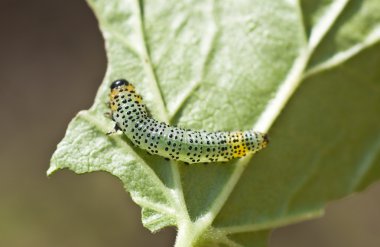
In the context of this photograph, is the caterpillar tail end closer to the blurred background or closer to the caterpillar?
the caterpillar

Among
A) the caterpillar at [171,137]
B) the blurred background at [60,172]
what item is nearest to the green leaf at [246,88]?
the caterpillar at [171,137]

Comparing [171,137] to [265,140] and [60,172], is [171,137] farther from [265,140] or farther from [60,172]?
[60,172]

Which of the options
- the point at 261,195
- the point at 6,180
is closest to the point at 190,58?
the point at 261,195

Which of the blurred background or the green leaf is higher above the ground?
the green leaf

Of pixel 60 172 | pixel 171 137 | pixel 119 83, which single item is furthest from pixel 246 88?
pixel 60 172

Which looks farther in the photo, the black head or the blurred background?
the blurred background

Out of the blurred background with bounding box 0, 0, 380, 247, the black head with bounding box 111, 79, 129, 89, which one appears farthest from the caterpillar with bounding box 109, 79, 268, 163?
the blurred background with bounding box 0, 0, 380, 247

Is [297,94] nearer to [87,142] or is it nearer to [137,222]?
[87,142]

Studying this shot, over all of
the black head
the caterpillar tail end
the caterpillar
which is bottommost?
the caterpillar tail end
